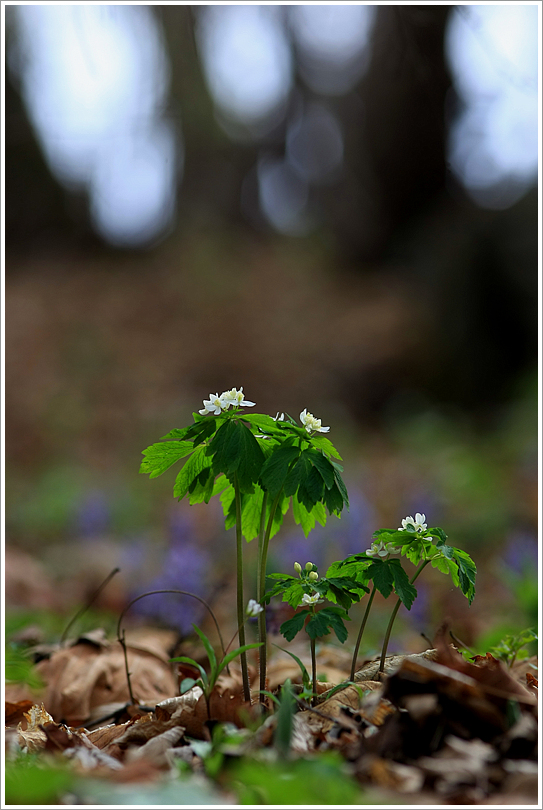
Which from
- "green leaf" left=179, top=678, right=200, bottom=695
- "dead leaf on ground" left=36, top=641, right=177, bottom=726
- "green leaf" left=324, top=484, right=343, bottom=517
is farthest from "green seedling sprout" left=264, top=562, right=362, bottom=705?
"dead leaf on ground" left=36, top=641, right=177, bottom=726

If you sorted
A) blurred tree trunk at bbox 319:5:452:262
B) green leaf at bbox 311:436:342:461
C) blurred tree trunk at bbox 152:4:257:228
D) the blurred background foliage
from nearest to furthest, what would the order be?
green leaf at bbox 311:436:342:461 < the blurred background foliage < blurred tree trunk at bbox 319:5:452:262 < blurred tree trunk at bbox 152:4:257:228

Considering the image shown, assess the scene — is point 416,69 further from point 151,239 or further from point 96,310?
point 151,239

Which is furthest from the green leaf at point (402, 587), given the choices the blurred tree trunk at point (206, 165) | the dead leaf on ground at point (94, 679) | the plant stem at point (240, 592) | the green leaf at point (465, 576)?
the blurred tree trunk at point (206, 165)

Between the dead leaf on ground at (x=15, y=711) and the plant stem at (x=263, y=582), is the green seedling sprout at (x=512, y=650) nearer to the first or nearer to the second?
the plant stem at (x=263, y=582)

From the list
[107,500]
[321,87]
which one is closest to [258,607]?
[107,500]

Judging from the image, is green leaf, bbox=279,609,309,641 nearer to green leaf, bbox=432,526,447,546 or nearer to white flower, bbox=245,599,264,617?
white flower, bbox=245,599,264,617

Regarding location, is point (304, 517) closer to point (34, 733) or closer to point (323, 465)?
point (323, 465)
